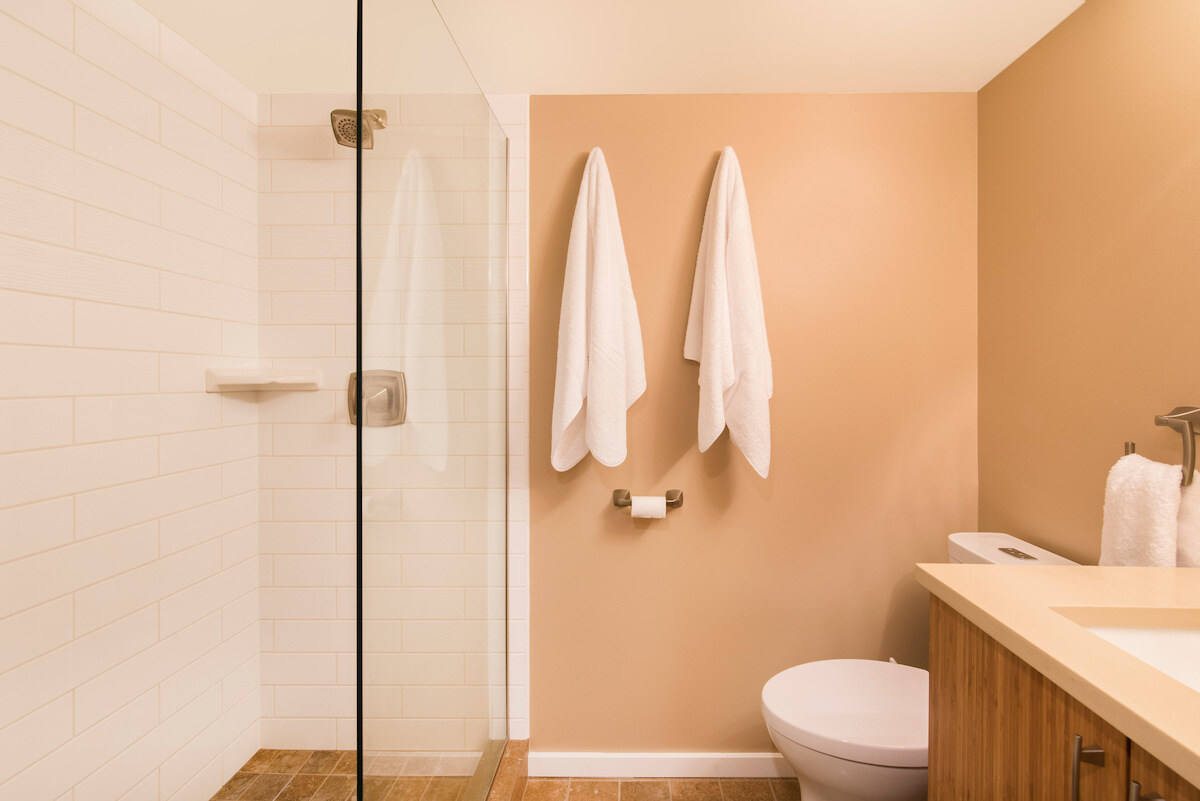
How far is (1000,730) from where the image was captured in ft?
2.60

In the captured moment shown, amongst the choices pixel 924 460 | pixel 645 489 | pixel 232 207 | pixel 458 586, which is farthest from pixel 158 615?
pixel 924 460

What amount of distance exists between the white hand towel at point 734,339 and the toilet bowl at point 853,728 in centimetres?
55

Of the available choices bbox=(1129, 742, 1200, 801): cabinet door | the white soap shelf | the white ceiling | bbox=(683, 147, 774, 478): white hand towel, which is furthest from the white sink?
the white soap shelf

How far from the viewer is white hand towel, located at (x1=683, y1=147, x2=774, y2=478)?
1636mm

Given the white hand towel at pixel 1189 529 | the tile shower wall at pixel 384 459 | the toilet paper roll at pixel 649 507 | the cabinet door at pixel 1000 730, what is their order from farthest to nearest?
the toilet paper roll at pixel 649 507
the white hand towel at pixel 1189 529
the tile shower wall at pixel 384 459
the cabinet door at pixel 1000 730

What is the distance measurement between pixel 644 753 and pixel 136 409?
1675mm

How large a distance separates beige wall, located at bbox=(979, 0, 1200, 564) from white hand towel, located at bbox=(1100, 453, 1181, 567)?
0.43 ft

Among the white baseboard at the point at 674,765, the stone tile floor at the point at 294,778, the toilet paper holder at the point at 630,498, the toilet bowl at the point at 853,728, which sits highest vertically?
the toilet paper holder at the point at 630,498

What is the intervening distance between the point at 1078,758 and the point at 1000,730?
145 mm

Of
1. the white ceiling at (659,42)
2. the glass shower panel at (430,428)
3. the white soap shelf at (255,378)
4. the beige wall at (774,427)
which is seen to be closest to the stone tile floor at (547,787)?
the beige wall at (774,427)

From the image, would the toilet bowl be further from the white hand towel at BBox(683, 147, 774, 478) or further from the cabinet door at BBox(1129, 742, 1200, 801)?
the cabinet door at BBox(1129, 742, 1200, 801)

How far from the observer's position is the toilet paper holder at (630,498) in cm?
177

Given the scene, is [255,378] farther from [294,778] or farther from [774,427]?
[774,427]

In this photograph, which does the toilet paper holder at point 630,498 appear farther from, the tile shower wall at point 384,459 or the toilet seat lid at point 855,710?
the toilet seat lid at point 855,710
